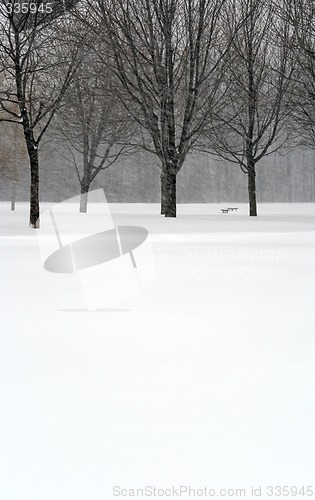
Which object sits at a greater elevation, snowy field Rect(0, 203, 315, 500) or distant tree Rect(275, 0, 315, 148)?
distant tree Rect(275, 0, 315, 148)

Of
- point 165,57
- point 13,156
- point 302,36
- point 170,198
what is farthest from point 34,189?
point 13,156

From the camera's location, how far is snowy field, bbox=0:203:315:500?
3.45m

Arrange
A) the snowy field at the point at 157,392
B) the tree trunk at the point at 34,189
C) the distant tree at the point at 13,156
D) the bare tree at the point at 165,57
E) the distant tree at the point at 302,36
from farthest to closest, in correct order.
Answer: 1. the distant tree at the point at 13,156
2. the bare tree at the point at 165,57
3. the distant tree at the point at 302,36
4. the tree trunk at the point at 34,189
5. the snowy field at the point at 157,392

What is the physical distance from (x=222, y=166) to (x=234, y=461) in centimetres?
7011

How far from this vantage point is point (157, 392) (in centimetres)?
477

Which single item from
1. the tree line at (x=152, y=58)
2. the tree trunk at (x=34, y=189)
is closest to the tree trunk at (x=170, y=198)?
the tree line at (x=152, y=58)

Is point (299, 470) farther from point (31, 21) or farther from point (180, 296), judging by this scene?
point (31, 21)

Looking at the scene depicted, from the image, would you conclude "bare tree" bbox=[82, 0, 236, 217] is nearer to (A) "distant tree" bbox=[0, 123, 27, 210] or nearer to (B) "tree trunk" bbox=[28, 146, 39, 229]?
(B) "tree trunk" bbox=[28, 146, 39, 229]

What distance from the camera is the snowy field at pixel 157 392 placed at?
3445 millimetres

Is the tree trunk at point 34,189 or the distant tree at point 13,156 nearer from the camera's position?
the tree trunk at point 34,189

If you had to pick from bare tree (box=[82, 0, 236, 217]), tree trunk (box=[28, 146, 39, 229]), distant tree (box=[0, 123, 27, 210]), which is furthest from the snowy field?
distant tree (box=[0, 123, 27, 210])

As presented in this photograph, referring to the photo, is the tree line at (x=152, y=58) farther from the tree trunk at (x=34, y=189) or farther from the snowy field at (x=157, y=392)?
the snowy field at (x=157, y=392)

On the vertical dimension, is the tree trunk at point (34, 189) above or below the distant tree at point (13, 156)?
below

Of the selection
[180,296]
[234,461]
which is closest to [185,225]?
[180,296]
